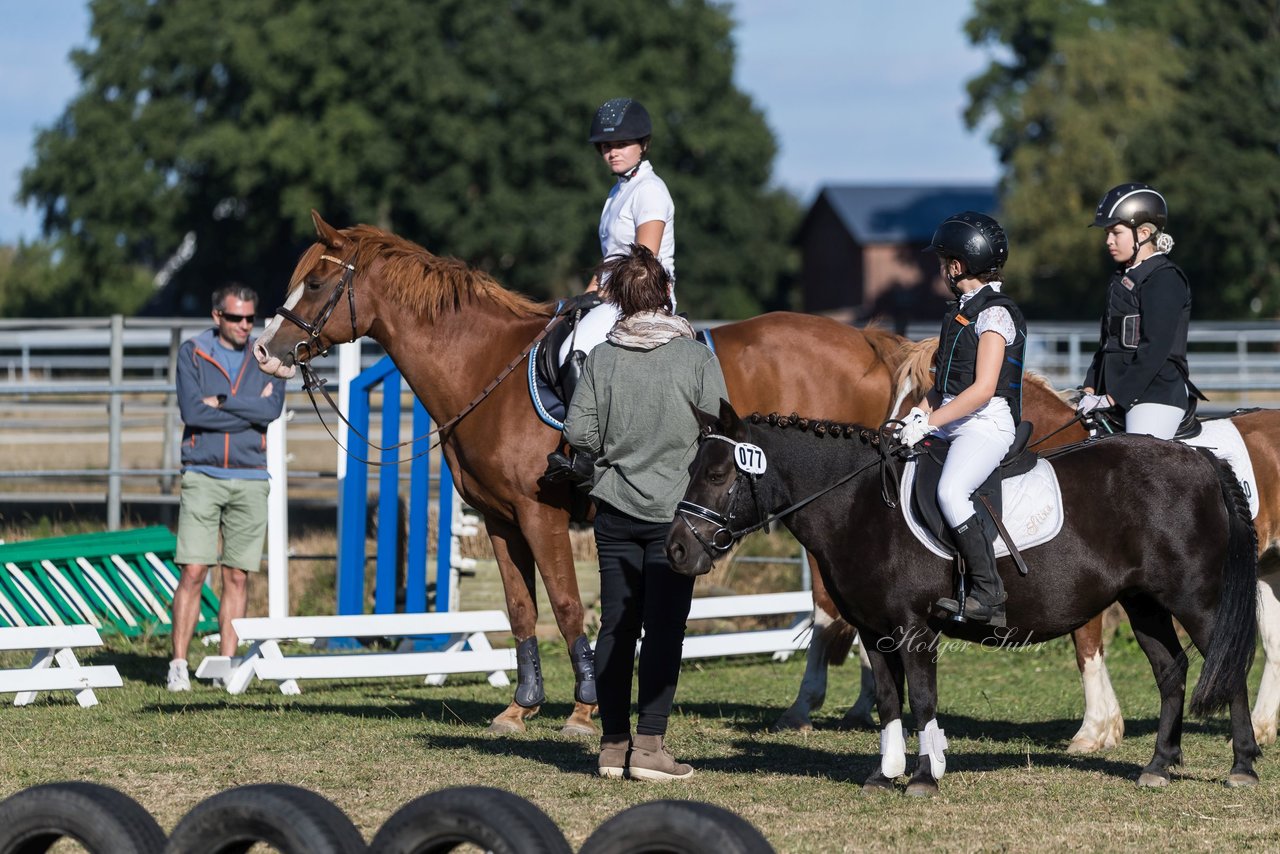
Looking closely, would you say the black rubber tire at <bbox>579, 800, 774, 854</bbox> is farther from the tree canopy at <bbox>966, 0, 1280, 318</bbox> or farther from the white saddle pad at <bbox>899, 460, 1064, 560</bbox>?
the tree canopy at <bbox>966, 0, 1280, 318</bbox>

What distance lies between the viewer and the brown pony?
7750 millimetres

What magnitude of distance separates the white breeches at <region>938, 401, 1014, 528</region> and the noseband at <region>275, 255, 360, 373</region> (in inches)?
136

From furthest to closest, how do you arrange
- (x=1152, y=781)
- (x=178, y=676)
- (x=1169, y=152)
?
(x=1169, y=152)
(x=178, y=676)
(x=1152, y=781)

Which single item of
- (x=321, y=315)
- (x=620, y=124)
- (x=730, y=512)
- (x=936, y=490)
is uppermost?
(x=620, y=124)

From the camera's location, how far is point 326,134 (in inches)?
1688

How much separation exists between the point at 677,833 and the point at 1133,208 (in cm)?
437

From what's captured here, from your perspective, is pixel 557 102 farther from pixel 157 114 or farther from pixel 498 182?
pixel 157 114

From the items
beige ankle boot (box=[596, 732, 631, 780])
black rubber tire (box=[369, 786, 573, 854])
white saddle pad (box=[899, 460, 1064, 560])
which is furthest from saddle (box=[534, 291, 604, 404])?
black rubber tire (box=[369, 786, 573, 854])

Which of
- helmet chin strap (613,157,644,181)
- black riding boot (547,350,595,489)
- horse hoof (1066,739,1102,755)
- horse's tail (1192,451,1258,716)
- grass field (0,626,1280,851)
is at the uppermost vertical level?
helmet chin strap (613,157,644,181)

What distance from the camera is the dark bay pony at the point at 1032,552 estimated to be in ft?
20.8

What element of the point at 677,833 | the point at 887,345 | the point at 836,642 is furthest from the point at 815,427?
the point at 887,345

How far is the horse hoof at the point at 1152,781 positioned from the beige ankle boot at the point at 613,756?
85.8 inches

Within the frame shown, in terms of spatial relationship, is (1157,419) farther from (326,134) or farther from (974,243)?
(326,134)

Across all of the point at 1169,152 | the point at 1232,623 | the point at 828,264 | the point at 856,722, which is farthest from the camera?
the point at 828,264
